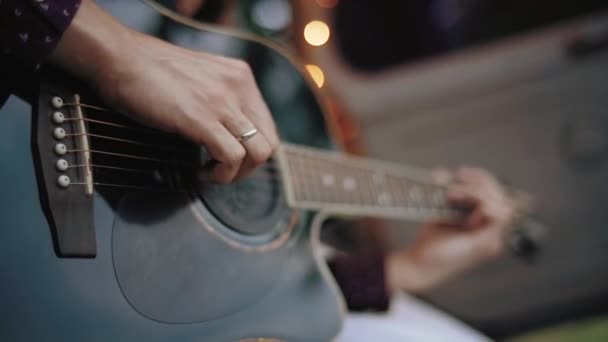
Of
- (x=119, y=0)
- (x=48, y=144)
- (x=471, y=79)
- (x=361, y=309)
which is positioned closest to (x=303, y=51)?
(x=471, y=79)

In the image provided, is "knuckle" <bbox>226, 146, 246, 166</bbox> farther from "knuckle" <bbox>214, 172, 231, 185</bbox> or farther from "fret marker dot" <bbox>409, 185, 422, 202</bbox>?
"fret marker dot" <bbox>409, 185, 422, 202</bbox>

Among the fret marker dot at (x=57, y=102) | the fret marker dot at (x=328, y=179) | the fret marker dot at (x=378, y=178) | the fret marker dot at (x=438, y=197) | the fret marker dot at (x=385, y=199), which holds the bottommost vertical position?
the fret marker dot at (x=438, y=197)

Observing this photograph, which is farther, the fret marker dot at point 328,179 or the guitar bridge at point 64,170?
the fret marker dot at point 328,179

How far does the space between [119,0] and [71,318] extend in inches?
13.3

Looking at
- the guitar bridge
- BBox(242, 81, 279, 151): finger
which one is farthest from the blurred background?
the guitar bridge

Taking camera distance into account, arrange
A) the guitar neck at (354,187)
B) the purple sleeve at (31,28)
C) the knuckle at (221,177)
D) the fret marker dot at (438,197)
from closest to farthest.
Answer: the purple sleeve at (31,28), the knuckle at (221,177), the guitar neck at (354,187), the fret marker dot at (438,197)

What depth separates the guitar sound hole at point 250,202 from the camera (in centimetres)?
59

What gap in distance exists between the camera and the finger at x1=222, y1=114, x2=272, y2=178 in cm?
52

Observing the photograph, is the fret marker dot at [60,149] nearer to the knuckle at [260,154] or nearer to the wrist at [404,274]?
the knuckle at [260,154]

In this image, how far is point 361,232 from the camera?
1.77 meters

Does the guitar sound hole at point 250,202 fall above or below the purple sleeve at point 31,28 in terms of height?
below

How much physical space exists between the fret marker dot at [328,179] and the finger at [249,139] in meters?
0.23

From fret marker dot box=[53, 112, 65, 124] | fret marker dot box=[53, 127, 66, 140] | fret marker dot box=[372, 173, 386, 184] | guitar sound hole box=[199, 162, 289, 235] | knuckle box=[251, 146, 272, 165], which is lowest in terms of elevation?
fret marker dot box=[372, 173, 386, 184]

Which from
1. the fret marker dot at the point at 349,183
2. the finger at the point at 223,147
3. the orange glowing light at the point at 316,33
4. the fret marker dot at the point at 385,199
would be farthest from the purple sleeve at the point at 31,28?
the orange glowing light at the point at 316,33
